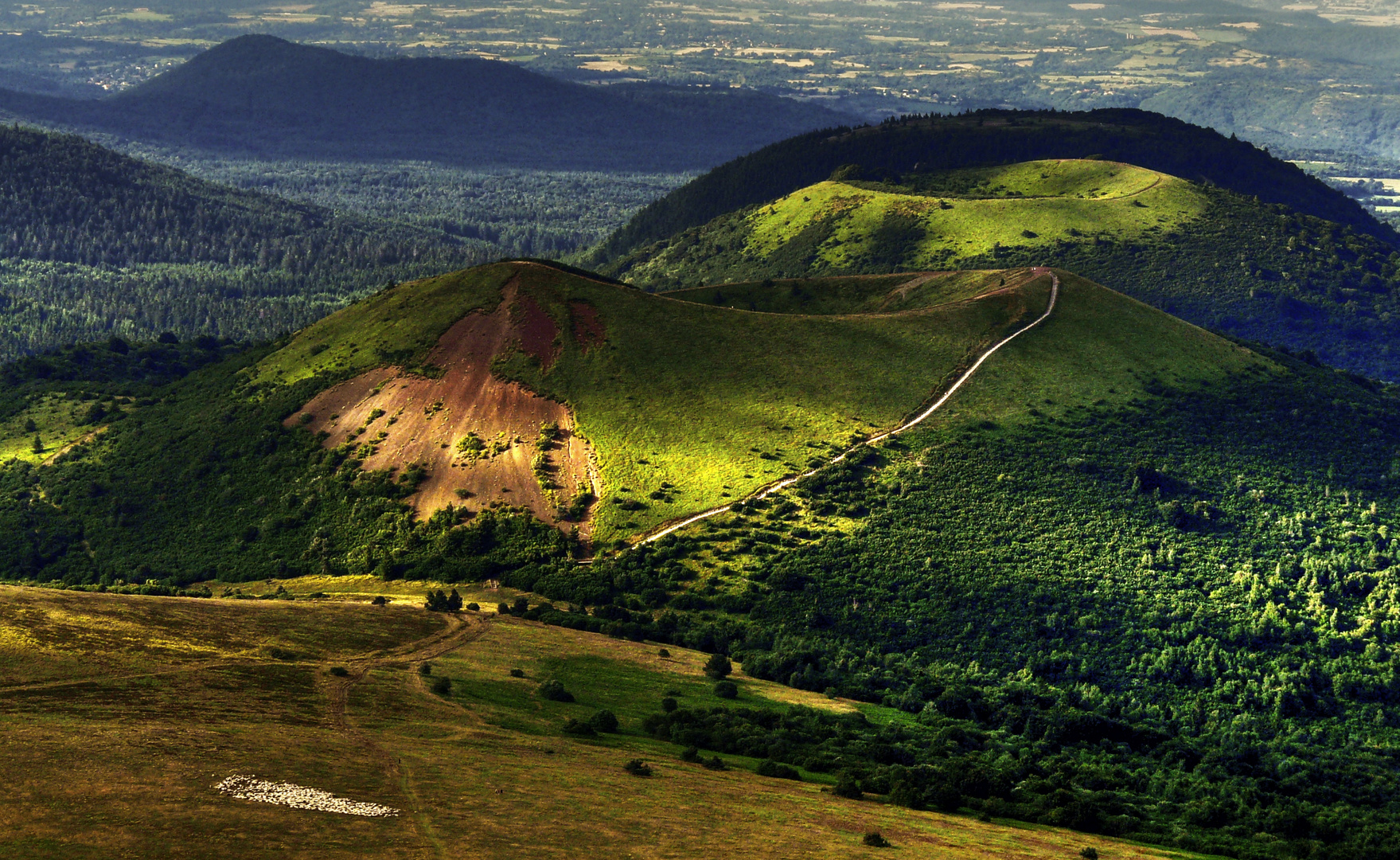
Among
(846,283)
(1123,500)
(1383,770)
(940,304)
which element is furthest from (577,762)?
(846,283)

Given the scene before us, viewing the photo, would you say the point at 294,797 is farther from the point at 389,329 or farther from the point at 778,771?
the point at 389,329

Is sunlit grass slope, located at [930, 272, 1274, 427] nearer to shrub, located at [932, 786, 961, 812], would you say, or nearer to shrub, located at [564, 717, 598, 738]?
shrub, located at [932, 786, 961, 812]

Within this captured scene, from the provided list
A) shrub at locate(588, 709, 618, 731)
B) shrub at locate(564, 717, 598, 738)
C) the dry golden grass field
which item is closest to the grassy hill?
the dry golden grass field

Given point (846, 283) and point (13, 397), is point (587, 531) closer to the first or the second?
point (846, 283)

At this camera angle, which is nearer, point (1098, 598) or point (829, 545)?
point (1098, 598)

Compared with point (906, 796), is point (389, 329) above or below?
above

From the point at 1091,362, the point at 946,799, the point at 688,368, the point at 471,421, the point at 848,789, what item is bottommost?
the point at 946,799

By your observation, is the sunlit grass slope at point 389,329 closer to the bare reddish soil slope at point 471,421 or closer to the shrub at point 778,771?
the bare reddish soil slope at point 471,421

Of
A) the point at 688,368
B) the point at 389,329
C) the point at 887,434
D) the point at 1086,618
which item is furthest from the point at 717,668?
the point at 389,329
